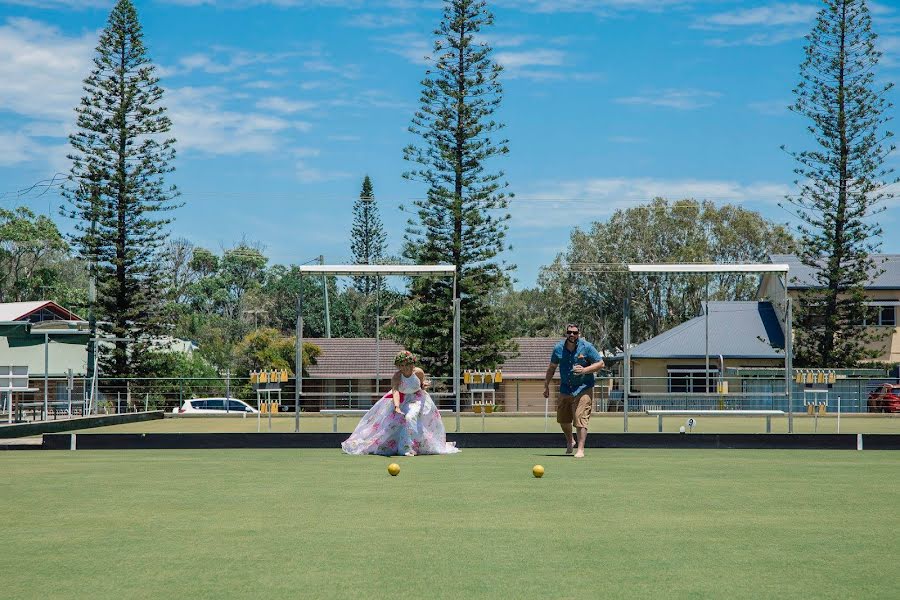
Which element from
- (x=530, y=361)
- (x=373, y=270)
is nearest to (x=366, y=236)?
(x=530, y=361)

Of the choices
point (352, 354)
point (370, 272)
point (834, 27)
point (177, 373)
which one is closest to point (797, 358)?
point (834, 27)

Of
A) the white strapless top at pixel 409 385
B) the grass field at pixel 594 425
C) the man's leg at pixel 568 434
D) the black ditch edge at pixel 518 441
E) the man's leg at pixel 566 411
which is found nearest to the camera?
the man's leg at pixel 566 411

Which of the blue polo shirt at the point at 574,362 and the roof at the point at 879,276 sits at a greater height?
the roof at the point at 879,276

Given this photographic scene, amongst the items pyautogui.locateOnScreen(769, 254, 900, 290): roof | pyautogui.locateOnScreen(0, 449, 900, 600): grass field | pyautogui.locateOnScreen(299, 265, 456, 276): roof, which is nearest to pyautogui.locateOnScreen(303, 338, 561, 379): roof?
pyautogui.locateOnScreen(299, 265, 456, 276): roof

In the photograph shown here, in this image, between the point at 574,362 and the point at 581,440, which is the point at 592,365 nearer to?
the point at 574,362

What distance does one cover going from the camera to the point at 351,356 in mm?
37406

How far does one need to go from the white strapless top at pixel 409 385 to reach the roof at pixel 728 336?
3446cm

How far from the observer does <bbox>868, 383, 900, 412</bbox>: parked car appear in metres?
28.9

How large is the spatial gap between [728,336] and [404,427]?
121 feet

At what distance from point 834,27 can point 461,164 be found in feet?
42.4

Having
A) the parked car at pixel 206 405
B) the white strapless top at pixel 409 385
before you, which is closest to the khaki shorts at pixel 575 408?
the white strapless top at pixel 409 385

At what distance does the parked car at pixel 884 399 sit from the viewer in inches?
1139

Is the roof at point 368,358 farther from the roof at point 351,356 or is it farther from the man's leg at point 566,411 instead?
the man's leg at point 566,411

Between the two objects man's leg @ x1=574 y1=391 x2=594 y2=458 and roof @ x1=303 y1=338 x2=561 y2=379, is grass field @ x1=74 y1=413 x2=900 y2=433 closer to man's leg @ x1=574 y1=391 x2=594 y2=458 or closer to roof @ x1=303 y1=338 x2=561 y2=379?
roof @ x1=303 y1=338 x2=561 y2=379
